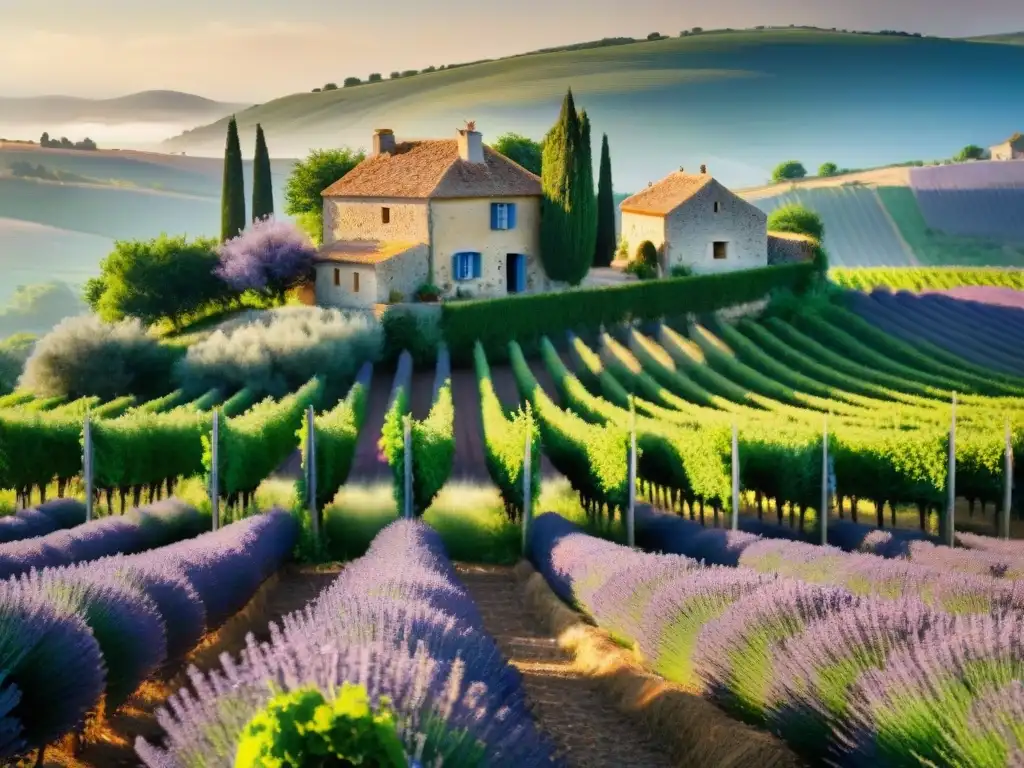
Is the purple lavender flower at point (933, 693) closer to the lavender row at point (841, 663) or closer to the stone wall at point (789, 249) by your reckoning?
the lavender row at point (841, 663)

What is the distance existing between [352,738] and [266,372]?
32858 mm

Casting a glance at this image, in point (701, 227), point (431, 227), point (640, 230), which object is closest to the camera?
point (431, 227)

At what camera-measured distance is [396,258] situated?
44.0 m

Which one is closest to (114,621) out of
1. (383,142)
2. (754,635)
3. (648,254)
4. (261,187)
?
(754,635)

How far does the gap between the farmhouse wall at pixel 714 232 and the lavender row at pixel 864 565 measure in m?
Answer: 29.5

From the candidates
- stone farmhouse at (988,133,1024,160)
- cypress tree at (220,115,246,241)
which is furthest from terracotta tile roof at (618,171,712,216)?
stone farmhouse at (988,133,1024,160)

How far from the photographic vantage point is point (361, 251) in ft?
148

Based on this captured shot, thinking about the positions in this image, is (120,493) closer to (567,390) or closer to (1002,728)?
(567,390)

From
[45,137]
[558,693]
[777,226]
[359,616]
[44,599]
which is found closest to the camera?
[359,616]

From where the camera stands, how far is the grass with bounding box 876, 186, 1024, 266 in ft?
362

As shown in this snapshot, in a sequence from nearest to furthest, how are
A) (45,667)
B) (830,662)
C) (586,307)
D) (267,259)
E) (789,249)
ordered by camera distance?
(830,662) → (45,667) → (267,259) → (586,307) → (789,249)

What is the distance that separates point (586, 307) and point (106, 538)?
29.5 metres

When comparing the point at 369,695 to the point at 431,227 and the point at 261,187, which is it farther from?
the point at 261,187

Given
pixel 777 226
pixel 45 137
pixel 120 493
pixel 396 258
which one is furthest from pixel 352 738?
pixel 45 137
